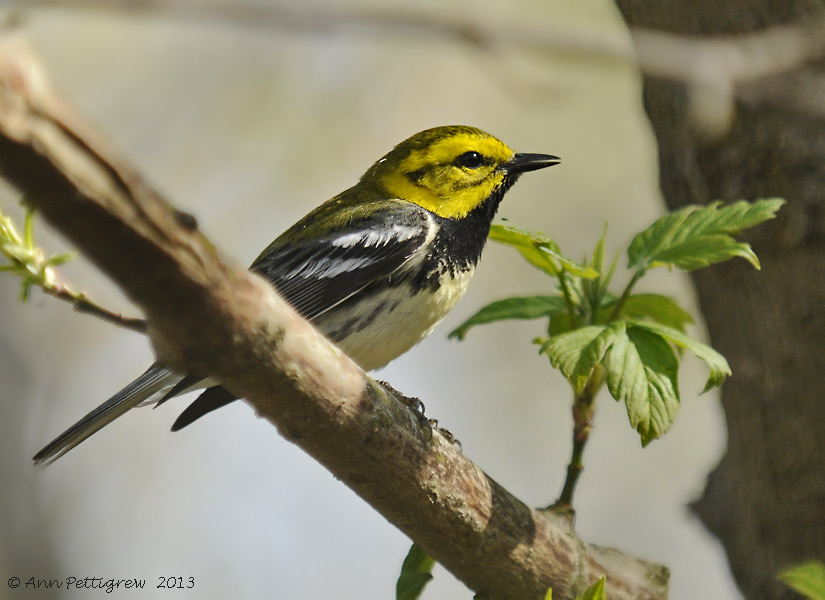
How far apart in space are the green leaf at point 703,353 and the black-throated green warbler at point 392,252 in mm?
1181

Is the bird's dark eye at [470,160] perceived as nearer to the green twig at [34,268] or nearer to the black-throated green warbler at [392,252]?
the black-throated green warbler at [392,252]

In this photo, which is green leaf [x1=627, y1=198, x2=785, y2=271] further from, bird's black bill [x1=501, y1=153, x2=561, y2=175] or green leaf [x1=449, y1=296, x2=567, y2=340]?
bird's black bill [x1=501, y1=153, x2=561, y2=175]

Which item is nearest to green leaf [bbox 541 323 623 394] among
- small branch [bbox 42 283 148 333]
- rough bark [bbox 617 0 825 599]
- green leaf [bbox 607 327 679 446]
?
green leaf [bbox 607 327 679 446]

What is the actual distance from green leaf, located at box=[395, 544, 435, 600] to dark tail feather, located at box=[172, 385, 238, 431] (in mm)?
941

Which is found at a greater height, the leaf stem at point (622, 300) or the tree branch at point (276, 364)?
the leaf stem at point (622, 300)

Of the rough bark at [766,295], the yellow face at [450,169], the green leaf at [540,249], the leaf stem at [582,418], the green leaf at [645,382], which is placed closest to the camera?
the green leaf at [645,382]

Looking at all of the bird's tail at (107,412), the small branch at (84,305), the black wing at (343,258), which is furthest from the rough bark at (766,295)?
the small branch at (84,305)

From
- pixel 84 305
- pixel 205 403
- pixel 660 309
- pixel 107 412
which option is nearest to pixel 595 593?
pixel 660 309

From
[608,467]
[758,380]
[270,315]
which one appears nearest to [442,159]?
[758,380]

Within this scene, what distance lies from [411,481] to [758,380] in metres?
1.52

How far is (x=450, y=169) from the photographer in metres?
3.87

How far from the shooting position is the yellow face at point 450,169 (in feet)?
12.5

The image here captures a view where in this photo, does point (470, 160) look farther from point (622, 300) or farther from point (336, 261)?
point (622, 300)

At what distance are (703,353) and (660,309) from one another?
40 cm
